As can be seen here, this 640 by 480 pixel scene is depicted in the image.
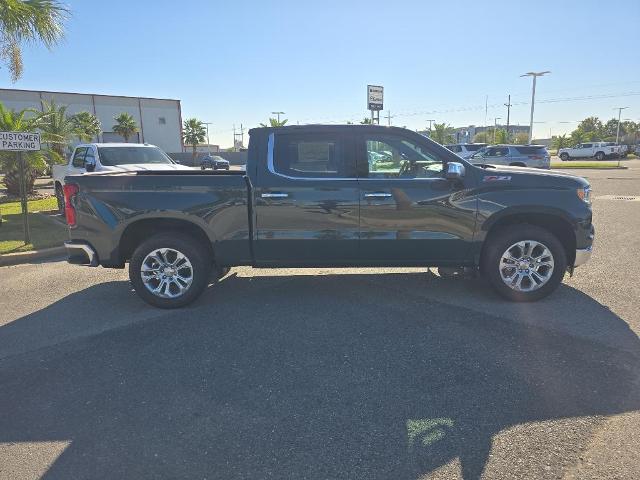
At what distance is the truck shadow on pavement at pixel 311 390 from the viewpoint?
2.73 meters

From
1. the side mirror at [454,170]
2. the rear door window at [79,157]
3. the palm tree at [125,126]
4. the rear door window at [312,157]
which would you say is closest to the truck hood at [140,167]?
the rear door window at [79,157]

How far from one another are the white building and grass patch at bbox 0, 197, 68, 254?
43.4 metres

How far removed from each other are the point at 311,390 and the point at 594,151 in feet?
178

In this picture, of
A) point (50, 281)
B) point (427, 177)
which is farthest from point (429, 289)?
point (50, 281)

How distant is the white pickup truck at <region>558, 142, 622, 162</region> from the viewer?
4716 cm

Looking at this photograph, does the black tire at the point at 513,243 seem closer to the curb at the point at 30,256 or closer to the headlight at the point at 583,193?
the headlight at the point at 583,193

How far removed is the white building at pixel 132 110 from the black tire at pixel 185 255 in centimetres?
5249

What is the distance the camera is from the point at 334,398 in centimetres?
335

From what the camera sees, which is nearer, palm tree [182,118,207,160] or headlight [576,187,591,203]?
headlight [576,187,591,203]

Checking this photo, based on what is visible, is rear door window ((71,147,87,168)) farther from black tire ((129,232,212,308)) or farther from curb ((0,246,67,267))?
black tire ((129,232,212,308))

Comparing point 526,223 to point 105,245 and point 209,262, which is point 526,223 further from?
point 105,245

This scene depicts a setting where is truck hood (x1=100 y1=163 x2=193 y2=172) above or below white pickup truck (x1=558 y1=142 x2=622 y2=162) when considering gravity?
above

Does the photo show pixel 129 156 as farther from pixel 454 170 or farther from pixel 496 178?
pixel 496 178

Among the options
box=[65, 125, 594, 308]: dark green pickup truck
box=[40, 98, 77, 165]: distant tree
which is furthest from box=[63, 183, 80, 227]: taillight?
box=[40, 98, 77, 165]: distant tree
